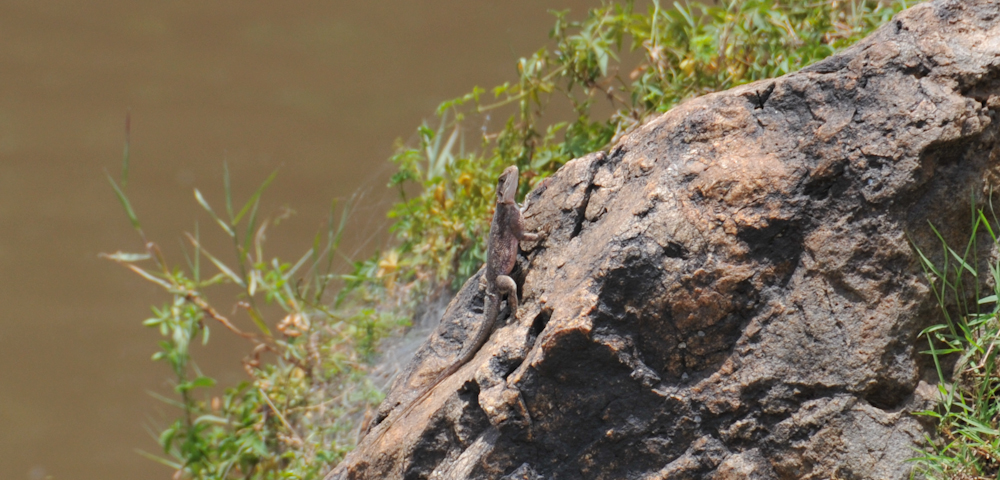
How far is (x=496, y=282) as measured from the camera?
3029 mm

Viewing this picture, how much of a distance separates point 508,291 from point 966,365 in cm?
159

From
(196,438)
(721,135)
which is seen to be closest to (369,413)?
(196,438)

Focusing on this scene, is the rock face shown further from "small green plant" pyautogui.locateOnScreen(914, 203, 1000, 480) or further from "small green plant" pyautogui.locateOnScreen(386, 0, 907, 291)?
"small green plant" pyautogui.locateOnScreen(386, 0, 907, 291)

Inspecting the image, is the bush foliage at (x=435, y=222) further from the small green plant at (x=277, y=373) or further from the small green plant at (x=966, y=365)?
the small green plant at (x=966, y=365)

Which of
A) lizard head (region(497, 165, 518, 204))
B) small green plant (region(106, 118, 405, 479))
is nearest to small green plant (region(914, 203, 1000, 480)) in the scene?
lizard head (region(497, 165, 518, 204))

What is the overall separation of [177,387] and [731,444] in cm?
391

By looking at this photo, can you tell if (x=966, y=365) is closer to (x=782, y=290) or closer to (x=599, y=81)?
(x=782, y=290)

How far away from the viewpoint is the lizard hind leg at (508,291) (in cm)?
293

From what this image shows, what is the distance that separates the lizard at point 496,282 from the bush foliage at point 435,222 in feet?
3.97

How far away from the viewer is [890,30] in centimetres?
256

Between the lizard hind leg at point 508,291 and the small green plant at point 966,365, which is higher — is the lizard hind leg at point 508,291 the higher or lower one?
the higher one

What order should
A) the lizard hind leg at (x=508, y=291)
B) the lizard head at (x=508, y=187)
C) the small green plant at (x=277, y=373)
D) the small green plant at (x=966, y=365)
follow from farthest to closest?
the small green plant at (x=277, y=373) → the lizard head at (x=508, y=187) → the lizard hind leg at (x=508, y=291) → the small green plant at (x=966, y=365)

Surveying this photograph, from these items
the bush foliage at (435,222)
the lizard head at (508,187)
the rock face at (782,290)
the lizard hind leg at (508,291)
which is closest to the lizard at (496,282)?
the lizard hind leg at (508,291)

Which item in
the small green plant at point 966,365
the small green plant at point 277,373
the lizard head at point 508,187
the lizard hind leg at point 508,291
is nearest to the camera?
the small green plant at point 966,365
